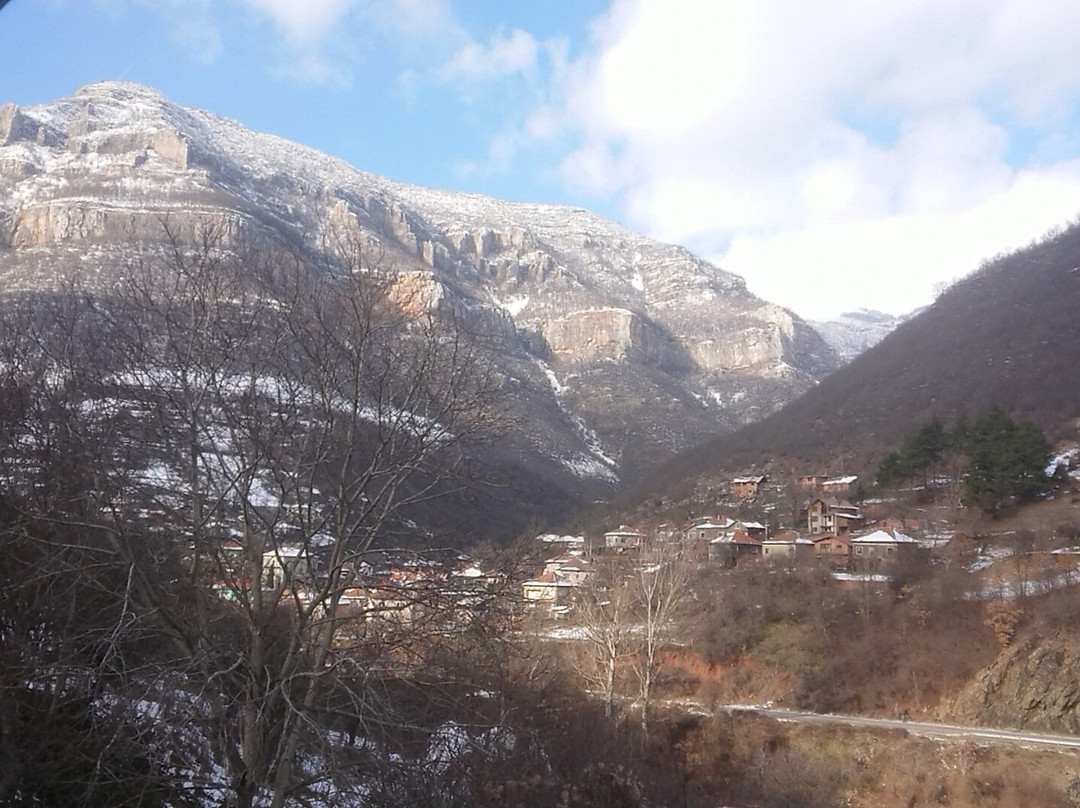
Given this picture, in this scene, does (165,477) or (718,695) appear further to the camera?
→ (718,695)

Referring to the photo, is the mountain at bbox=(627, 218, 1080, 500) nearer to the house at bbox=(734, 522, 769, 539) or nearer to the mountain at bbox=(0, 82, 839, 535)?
the house at bbox=(734, 522, 769, 539)

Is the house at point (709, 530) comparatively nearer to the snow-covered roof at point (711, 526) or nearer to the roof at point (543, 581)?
the snow-covered roof at point (711, 526)

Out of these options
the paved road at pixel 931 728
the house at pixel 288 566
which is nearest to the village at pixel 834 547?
the paved road at pixel 931 728

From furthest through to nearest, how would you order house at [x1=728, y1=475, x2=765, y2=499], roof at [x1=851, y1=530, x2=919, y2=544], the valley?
1. house at [x1=728, y1=475, x2=765, y2=499]
2. roof at [x1=851, y1=530, x2=919, y2=544]
3. the valley

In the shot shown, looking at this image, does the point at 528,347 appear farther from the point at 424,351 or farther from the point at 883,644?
the point at 424,351

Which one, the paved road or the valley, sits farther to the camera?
the paved road

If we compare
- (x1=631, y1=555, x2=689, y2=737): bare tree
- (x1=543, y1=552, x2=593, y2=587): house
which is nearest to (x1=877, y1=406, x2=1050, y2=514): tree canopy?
(x1=631, y1=555, x2=689, y2=737): bare tree

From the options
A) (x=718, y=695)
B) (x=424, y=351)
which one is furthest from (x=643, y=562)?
(x=424, y=351)
